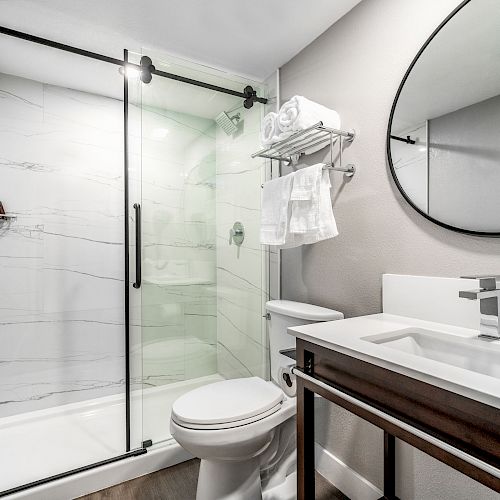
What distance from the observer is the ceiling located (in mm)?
1510

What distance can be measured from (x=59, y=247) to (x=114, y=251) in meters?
0.34

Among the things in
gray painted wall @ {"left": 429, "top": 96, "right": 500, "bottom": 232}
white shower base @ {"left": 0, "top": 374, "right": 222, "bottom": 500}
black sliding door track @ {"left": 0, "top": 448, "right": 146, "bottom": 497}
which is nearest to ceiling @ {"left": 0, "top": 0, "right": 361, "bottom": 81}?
gray painted wall @ {"left": 429, "top": 96, "right": 500, "bottom": 232}

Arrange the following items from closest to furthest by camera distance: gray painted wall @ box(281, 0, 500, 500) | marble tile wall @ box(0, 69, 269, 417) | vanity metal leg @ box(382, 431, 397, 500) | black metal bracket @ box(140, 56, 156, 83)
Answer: gray painted wall @ box(281, 0, 500, 500) < vanity metal leg @ box(382, 431, 397, 500) < black metal bracket @ box(140, 56, 156, 83) < marble tile wall @ box(0, 69, 269, 417)

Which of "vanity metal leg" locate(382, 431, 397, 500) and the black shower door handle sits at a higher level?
the black shower door handle

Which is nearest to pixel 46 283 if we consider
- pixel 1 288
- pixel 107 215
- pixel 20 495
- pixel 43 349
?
pixel 1 288

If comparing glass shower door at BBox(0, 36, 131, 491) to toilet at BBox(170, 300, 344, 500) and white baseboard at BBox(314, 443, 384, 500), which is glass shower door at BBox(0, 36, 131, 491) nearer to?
toilet at BBox(170, 300, 344, 500)

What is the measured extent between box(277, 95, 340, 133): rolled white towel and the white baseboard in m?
1.55

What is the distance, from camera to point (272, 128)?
165cm

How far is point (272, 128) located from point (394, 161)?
606 mm

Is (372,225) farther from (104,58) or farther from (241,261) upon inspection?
(104,58)

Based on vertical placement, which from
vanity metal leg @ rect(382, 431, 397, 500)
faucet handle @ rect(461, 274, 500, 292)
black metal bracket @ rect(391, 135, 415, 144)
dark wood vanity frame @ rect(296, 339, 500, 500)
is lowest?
vanity metal leg @ rect(382, 431, 397, 500)

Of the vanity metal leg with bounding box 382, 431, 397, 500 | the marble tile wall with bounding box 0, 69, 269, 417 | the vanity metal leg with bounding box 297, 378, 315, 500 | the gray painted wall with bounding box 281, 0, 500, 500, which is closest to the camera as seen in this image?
the vanity metal leg with bounding box 297, 378, 315, 500

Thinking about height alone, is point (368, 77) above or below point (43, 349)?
above

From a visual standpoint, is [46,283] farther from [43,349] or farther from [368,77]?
[368,77]
